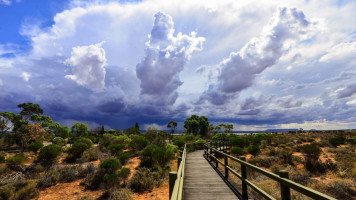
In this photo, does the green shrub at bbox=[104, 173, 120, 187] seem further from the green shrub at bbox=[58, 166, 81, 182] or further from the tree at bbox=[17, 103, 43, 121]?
the tree at bbox=[17, 103, 43, 121]

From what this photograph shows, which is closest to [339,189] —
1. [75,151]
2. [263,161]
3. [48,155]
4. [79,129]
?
[263,161]

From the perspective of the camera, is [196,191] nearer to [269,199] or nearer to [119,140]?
[269,199]

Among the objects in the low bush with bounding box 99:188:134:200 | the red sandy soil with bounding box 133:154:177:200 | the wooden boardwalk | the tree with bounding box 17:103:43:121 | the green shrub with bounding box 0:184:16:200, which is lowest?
the red sandy soil with bounding box 133:154:177:200

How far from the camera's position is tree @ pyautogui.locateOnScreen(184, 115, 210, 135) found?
55031 mm

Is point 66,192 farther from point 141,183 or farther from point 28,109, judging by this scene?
point 28,109

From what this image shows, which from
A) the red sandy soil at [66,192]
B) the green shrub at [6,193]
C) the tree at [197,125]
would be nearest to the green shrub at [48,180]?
the red sandy soil at [66,192]

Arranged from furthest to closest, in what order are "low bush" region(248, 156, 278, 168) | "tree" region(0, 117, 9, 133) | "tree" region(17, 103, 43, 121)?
"tree" region(17, 103, 43, 121) < "tree" region(0, 117, 9, 133) < "low bush" region(248, 156, 278, 168)

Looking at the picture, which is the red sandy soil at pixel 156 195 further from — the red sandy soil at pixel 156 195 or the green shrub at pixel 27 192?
the green shrub at pixel 27 192

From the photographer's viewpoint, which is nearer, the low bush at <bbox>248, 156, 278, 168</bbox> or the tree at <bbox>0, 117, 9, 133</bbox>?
the low bush at <bbox>248, 156, 278, 168</bbox>

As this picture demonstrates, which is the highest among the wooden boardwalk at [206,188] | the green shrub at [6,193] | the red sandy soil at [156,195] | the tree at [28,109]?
the tree at [28,109]

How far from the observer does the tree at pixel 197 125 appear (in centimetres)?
5503

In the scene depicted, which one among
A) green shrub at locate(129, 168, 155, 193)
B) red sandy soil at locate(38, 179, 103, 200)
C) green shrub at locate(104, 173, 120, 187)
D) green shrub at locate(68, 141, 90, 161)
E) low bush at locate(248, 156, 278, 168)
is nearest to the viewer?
red sandy soil at locate(38, 179, 103, 200)

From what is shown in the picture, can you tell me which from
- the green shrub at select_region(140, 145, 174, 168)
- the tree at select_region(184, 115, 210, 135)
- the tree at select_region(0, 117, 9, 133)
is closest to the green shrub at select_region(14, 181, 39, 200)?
the green shrub at select_region(140, 145, 174, 168)

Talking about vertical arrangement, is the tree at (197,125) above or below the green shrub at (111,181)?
above
